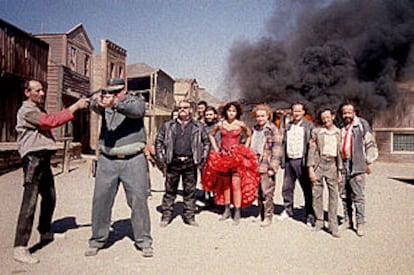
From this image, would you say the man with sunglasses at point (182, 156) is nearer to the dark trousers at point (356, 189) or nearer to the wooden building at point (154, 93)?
the dark trousers at point (356, 189)

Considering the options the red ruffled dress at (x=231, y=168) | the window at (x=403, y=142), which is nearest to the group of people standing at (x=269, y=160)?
the red ruffled dress at (x=231, y=168)

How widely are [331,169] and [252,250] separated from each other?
5.43 feet

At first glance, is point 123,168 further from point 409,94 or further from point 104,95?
point 409,94

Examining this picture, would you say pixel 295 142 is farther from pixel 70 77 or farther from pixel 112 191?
pixel 70 77

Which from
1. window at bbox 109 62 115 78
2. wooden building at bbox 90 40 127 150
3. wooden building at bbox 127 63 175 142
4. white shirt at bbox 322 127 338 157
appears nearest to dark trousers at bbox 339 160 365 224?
white shirt at bbox 322 127 338 157

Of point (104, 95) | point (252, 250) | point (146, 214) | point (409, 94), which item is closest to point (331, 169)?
point (252, 250)

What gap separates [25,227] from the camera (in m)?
3.69

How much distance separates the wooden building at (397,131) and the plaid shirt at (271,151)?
1570cm

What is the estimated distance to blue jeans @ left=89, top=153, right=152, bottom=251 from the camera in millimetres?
3945

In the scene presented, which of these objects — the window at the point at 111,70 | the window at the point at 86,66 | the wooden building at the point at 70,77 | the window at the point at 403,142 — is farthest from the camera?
the window at the point at 86,66

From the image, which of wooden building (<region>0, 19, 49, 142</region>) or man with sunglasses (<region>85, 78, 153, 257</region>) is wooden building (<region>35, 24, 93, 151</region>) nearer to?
wooden building (<region>0, 19, 49, 142</region>)

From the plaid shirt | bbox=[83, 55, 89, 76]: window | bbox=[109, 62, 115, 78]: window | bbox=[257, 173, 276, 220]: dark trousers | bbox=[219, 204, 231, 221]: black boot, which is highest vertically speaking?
bbox=[83, 55, 89, 76]: window

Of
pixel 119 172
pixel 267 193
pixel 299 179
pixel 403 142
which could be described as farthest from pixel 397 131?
pixel 119 172

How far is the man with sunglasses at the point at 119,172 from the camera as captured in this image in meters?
3.93
